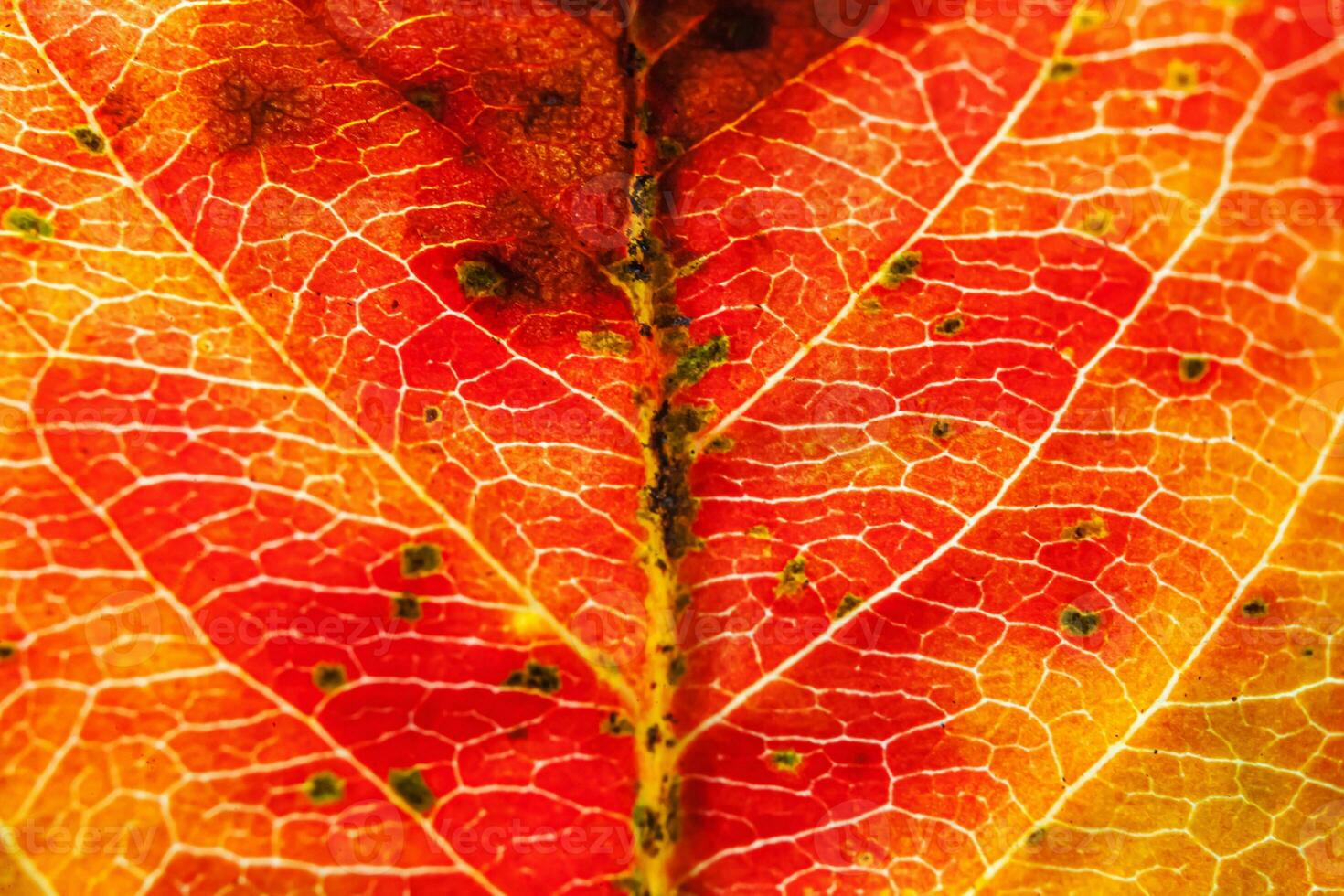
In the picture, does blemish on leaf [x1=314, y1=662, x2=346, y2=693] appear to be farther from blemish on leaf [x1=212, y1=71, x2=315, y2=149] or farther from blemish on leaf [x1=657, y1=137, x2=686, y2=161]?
blemish on leaf [x1=657, y1=137, x2=686, y2=161]

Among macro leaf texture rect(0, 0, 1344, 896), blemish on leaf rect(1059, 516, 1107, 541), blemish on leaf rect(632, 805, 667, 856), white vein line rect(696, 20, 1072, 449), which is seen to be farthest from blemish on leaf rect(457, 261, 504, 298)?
blemish on leaf rect(1059, 516, 1107, 541)

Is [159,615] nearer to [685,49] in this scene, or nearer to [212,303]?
[212,303]

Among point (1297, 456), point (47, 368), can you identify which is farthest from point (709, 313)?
point (47, 368)

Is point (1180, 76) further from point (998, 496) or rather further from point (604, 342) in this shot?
point (604, 342)

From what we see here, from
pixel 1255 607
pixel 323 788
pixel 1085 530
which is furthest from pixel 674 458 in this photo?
pixel 1255 607

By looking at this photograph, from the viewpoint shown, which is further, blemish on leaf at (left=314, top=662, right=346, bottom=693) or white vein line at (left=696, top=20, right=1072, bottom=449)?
blemish on leaf at (left=314, top=662, right=346, bottom=693)

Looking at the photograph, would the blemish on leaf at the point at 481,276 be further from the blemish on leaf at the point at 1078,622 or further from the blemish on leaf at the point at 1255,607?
the blemish on leaf at the point at 1255,607
